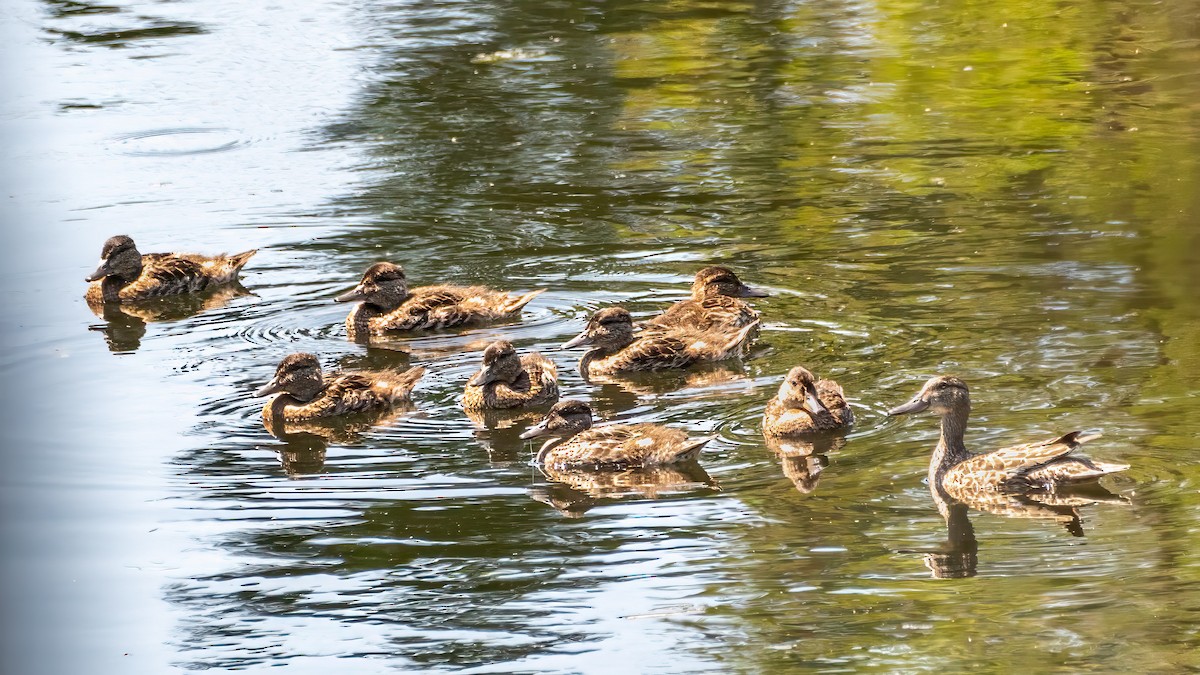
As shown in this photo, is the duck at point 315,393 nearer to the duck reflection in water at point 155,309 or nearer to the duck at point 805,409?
the duck at point 805,409

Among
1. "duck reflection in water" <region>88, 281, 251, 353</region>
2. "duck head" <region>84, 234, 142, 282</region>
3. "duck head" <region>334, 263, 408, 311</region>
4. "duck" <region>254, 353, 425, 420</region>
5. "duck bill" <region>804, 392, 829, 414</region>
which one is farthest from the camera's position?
"duck head" <region>84, 234, 142, 282</region>

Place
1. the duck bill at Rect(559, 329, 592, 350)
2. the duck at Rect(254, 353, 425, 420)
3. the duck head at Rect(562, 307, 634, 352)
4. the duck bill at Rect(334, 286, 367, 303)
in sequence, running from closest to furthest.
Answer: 1. the duck at Rect(254, 353, 425, 420)
2. the duck head at Rect(562, 307, 634, 352)
3. the duck bill at Rect(559, 329, 592, 350)
4. the duck bill at Rect(334, 286, 367, 303)

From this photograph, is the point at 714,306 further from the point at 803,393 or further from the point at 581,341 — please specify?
the point at 803,393

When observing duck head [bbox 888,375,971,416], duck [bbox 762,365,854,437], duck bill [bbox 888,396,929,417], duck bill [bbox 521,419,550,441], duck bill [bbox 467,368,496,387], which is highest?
duck head [bbox 888,375,971,416]

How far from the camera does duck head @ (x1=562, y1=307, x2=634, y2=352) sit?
975cm

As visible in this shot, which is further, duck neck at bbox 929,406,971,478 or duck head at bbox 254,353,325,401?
duck head at bbox 254,353,325,401

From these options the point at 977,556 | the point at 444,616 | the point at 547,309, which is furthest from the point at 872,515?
the point at 547,309

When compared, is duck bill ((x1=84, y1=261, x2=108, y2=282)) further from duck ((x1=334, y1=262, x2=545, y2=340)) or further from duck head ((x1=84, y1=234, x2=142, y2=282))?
duck ((x1=334, y1=262, x2=545, y2=340))

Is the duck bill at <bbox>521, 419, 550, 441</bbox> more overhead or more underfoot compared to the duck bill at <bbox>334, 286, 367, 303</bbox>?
more overhead

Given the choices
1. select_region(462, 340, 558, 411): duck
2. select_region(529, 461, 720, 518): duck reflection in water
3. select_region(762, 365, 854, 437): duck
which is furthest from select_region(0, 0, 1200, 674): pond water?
select_region(462, 340, 558, 411): duck

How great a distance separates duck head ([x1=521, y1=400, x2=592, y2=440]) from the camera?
329 inches

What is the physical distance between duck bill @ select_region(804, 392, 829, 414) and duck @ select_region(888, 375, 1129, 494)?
75 cm

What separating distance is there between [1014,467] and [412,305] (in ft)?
16.1

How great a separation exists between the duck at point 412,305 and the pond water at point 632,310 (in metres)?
0.17
